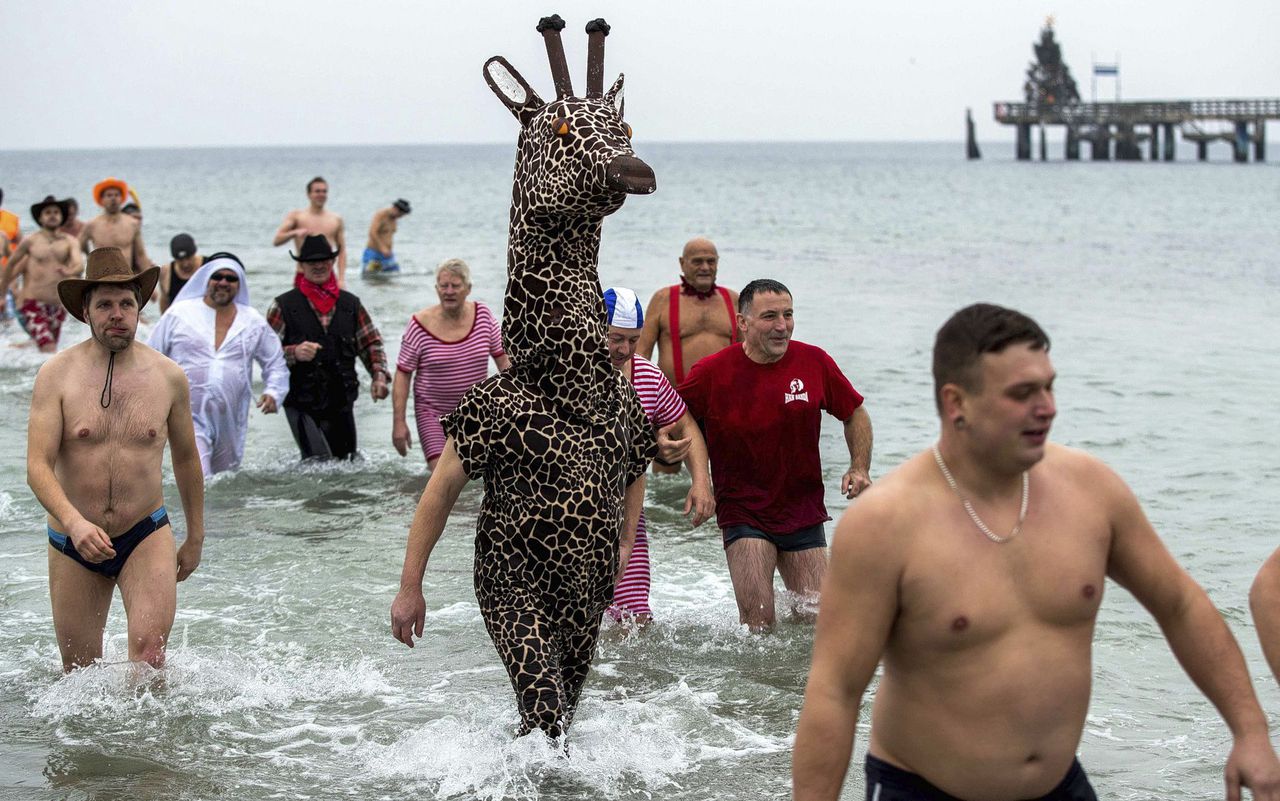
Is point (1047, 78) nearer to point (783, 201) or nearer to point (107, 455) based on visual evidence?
point (783, 201)

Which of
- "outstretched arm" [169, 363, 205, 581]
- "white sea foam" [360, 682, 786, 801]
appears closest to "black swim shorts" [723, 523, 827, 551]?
"white sea foam" [360, 682, 786, 801]

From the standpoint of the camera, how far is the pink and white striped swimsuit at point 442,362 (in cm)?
991

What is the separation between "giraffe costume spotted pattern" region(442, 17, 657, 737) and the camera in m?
5.05

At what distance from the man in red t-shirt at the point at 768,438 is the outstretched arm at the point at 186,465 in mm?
2216

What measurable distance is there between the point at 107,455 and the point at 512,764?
1956 mm

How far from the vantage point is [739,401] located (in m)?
6.96

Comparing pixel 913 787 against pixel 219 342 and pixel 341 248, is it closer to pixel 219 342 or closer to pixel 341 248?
pixel 219 342

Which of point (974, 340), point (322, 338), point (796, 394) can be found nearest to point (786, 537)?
point (796, 394)

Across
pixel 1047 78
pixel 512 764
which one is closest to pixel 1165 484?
pixel 512 764

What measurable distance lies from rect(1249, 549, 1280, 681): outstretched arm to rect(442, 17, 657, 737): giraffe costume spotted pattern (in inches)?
86.1

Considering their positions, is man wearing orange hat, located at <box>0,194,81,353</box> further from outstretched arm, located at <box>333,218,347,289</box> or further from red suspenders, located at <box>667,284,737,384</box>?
red suspenders, located at <box>667,284,737,384</box>

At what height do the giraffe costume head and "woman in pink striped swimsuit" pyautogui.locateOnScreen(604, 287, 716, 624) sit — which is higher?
the giraffe costume head

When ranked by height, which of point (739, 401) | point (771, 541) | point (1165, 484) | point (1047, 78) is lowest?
point (1165, 484)

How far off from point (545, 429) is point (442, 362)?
196 inches
